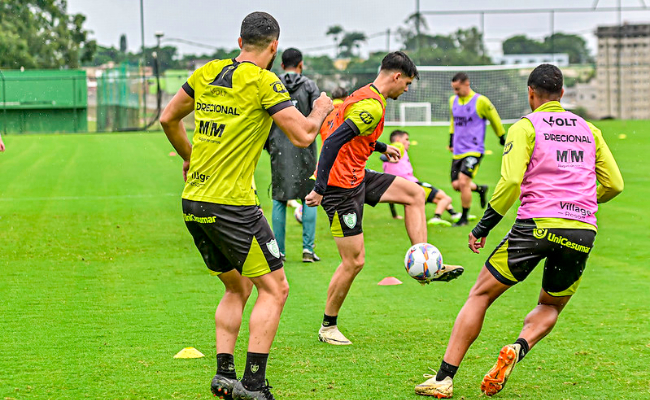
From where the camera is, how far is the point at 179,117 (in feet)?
16.5

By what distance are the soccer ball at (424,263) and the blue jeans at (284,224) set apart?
3.43 metres

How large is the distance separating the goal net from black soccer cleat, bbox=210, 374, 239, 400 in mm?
32221

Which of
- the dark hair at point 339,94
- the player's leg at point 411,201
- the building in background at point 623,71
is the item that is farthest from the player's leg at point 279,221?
the building in background at point 623,71

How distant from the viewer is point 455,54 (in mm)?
40531

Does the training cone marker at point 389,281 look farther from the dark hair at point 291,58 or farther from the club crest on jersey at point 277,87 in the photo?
the club crest on jersey at point 277,87

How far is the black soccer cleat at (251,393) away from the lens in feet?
15.6

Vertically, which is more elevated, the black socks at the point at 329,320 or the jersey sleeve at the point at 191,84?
the jersey sleeve at the point at 191,84

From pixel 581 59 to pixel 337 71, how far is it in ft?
39.7

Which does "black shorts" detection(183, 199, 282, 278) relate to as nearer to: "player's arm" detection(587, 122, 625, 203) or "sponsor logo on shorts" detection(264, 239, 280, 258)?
"sponsor logo on shorts" detection(264, 239, 280, 258)

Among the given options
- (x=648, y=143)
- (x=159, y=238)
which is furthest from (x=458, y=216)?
(x=648, y=143)

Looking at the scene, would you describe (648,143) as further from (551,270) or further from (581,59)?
(551,270)

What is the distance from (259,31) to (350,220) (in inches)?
79.5

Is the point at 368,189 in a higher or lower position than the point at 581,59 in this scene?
lower

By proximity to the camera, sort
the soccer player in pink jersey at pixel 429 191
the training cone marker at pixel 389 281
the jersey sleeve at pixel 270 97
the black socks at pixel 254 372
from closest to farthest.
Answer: the jersey sleeve at pixel 270 97 → the black socks at pixel 254 372 → the training cone marker at pixel 389 281 → the soccer player in pink jersey at pixel 429 191
